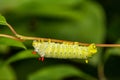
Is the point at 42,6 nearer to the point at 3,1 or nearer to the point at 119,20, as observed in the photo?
the point at 3,1

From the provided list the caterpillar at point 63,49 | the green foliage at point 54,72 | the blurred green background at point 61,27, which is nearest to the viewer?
the caterpillar at point 63,49

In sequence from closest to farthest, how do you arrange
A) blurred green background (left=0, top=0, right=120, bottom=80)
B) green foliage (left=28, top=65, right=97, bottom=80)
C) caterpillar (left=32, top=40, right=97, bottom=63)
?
caterpillar (left=32, top=40, right=97, bottom=63) < green foliage (left=28, top=65, right=97, bottom=80) < blurred green background (left=0, top=0, right=120, bottom=80)

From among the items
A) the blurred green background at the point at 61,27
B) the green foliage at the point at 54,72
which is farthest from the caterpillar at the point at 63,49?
the blurred green background at the point at 61,27

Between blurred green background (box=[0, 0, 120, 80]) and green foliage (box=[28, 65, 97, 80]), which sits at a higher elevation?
blurred green background (box=[0, 0, 120, 80])

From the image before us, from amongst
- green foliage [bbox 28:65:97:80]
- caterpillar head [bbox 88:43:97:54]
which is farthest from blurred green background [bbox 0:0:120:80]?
caterpillar head [bbox 88:43:97:54]

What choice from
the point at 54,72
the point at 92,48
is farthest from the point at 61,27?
the point at 92,48

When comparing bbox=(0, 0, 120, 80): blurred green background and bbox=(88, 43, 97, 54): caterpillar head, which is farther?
bbox=(0, 0, 120, 80): blurred green background

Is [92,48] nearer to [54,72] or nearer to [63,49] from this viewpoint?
[63,49]

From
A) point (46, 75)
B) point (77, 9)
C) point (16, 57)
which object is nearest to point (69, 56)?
point (16, 57)

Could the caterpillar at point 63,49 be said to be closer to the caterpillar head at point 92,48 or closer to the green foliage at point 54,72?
the caterpillar head at point 92,48

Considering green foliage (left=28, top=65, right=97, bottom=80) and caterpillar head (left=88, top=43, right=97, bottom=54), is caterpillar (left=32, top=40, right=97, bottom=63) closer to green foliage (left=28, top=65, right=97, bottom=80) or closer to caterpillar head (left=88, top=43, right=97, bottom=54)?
caterpillar head (left=88, top=43, right=97, bottom=54)
